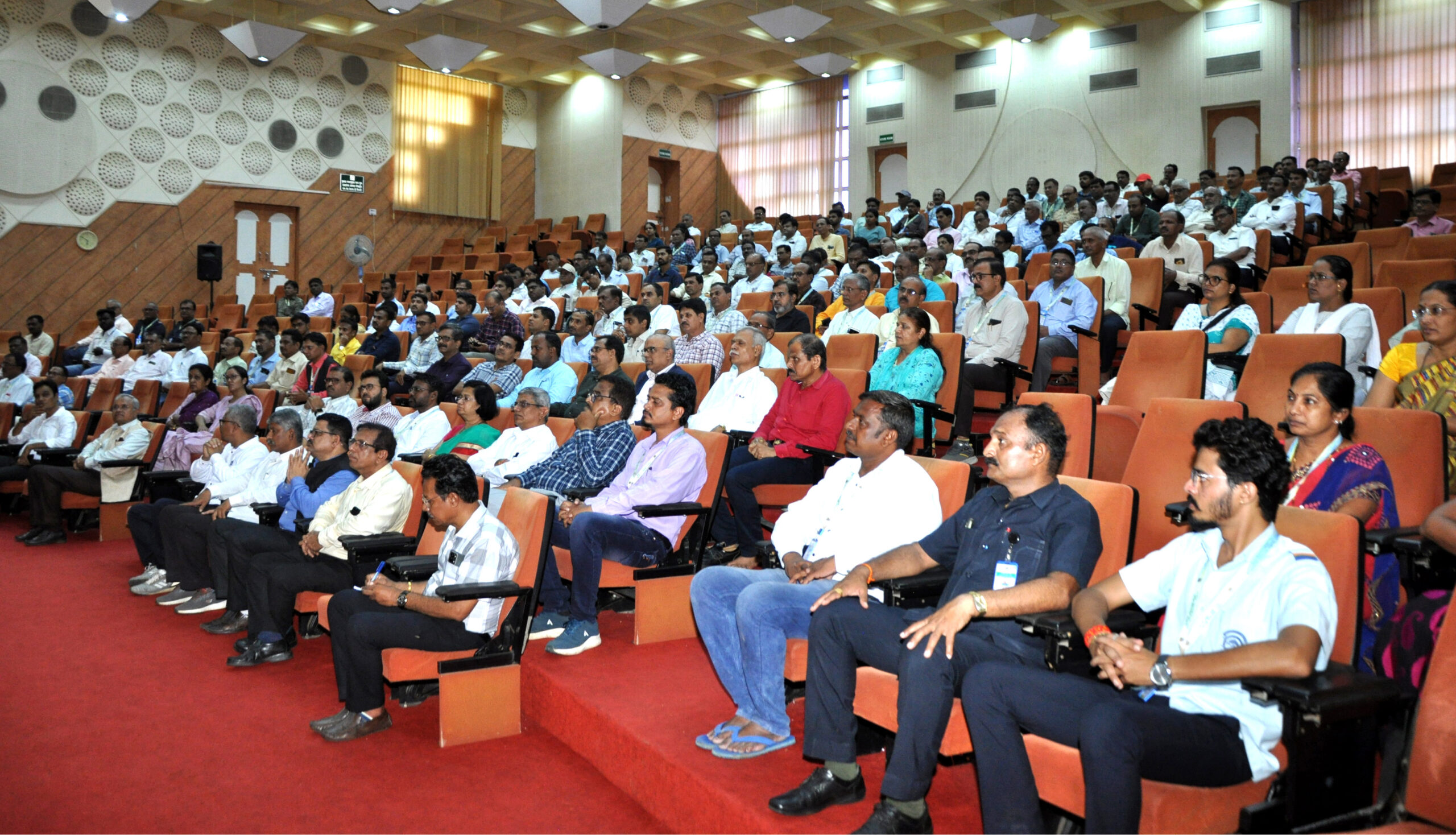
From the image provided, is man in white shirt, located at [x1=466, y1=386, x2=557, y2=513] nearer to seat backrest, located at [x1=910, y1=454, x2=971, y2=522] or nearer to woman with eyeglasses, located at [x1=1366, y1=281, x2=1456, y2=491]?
seat backrest, located at [x1=910, y1=454, x2=971, y2=522]

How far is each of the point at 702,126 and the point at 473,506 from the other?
13679mm

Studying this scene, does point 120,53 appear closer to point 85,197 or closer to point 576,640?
point 85,197

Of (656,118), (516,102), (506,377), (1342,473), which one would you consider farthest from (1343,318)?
(516,102)

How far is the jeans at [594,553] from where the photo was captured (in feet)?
10.6

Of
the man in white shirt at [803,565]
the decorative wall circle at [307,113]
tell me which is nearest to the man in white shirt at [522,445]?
the man in white shirt at [803,565]

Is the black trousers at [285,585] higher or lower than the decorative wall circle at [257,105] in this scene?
lower

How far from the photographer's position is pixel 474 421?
461 cm

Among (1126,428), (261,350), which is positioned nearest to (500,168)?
(261,350)

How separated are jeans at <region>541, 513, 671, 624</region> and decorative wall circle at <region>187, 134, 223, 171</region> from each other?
1104cm

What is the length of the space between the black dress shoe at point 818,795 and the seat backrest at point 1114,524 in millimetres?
722

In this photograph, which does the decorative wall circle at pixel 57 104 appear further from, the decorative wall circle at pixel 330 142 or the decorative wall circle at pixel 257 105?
the decorative wall circle at pixel 330 142

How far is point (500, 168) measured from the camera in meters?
14.7

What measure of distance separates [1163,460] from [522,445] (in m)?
2.62

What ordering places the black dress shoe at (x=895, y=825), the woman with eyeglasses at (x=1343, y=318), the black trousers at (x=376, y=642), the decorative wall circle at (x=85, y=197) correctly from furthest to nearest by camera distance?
the decorative wall circle at (x=85, y=197) → the woman with eyeglasses at (x=1343, y=318) → the black trousers at (x=376, y=642) → the black dress shoe at (x=895, y=825)
